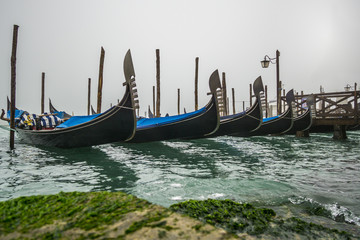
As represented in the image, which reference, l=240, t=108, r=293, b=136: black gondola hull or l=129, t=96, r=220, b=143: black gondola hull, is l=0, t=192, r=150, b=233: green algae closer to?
l=129, t=96, r=220, b=143: black gondola hull

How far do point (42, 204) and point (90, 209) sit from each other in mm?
289

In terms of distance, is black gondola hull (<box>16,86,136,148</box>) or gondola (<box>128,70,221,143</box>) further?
gondola (<box>128,70,221,143</box>)

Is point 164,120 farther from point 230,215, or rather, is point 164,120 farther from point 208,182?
point 230,215

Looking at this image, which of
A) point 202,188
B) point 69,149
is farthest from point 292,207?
point 69,149

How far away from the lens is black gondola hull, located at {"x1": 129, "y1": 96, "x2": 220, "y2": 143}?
24.6ft

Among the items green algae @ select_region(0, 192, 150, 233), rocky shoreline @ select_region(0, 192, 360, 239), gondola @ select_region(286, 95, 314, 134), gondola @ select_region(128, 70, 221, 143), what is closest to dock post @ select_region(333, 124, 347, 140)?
gondola @ select_region(286, 95, 314, 134)

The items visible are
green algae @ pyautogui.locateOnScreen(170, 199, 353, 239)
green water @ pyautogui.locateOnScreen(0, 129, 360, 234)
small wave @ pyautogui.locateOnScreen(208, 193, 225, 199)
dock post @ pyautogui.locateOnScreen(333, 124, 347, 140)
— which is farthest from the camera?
dock post @ pyautogui.locateOnScreen(333, 124, 347, 140)

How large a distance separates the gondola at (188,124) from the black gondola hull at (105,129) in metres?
1.64

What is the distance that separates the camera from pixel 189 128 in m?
7.69

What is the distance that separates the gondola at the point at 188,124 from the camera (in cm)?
746

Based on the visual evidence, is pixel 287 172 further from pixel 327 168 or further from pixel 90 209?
pixel 90 209

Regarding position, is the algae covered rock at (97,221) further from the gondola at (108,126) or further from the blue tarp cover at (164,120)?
the blue tarp cover at (164,120)

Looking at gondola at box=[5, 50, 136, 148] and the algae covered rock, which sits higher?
gondola at box=[5, 50, 136, 148]

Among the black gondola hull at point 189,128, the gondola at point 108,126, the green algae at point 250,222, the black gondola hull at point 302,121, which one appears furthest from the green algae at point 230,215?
the black gondola hull at point 302,121
